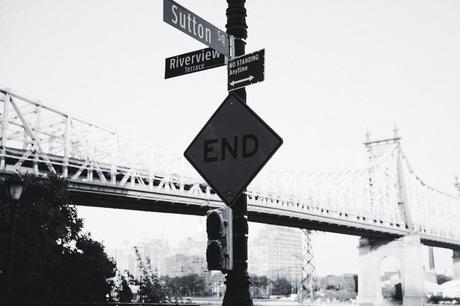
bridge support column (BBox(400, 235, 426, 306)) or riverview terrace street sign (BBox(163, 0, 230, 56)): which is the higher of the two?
riverview terrace street sign (BBox(163, 0, 230, 56))

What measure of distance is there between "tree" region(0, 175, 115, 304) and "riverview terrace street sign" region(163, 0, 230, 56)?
62.6ft

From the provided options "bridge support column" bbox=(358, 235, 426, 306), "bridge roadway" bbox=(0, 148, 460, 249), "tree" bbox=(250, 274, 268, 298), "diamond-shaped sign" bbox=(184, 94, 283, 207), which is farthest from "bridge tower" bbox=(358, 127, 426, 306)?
"tree" bbox=(250, 274, 268, 298)

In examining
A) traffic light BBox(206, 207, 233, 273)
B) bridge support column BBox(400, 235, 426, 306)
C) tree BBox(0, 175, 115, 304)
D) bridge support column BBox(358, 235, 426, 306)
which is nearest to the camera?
traffic light BBox(206, 207, 233, 273)

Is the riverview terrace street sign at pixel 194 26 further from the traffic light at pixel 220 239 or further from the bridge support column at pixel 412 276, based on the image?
the bridge support column at pixel 412 276

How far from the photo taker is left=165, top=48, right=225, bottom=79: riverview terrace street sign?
21.4 feet

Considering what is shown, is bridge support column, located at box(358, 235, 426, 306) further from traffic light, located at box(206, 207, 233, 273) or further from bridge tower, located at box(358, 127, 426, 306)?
traffic light, located at box(206, 207, 233, 273)

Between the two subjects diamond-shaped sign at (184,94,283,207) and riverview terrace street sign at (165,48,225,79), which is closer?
diamond-shaped sign at (184,94,283,207)

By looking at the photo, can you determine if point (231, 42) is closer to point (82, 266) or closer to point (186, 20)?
point (186, 20)

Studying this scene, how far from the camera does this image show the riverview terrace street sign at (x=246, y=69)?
602 cm

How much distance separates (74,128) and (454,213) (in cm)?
8064

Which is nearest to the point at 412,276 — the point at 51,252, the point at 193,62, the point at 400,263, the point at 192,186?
the point at 400,263

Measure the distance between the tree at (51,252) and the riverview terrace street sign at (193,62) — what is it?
18.4m

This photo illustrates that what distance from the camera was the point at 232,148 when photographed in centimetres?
549

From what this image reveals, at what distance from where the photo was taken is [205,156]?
18.5 ft
